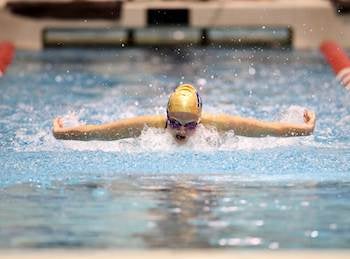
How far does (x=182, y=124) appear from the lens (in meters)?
5.53

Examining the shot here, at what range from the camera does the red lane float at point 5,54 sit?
8.98 m

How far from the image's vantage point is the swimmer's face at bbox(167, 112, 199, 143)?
5.51 m

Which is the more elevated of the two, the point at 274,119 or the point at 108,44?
the point at 108,44

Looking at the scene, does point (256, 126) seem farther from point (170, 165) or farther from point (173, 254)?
point (173, 254)

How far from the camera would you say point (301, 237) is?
13.3 ft

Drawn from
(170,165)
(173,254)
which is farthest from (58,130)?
(173,254)

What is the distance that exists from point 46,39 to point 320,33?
8.57 ft

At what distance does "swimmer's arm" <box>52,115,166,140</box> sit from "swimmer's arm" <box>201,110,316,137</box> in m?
0.27

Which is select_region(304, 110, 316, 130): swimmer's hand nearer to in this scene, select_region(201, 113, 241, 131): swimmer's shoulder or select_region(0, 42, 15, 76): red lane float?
select_region(201, 113, 241, 131): swimmer's shoulder

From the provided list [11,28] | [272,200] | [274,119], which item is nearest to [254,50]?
[11,28]

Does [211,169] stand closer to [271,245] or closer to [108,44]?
[271,245]

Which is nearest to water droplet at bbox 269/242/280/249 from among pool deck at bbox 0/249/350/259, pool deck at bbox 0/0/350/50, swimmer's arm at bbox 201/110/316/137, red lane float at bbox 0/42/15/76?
pool deck at bbox 0/249/350/259

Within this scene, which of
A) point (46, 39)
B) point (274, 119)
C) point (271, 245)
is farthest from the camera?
point (46, 39)

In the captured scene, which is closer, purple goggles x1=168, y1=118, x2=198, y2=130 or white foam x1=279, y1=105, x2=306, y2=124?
purple goggles x1=168, y1=118, x2=198, y2=130
